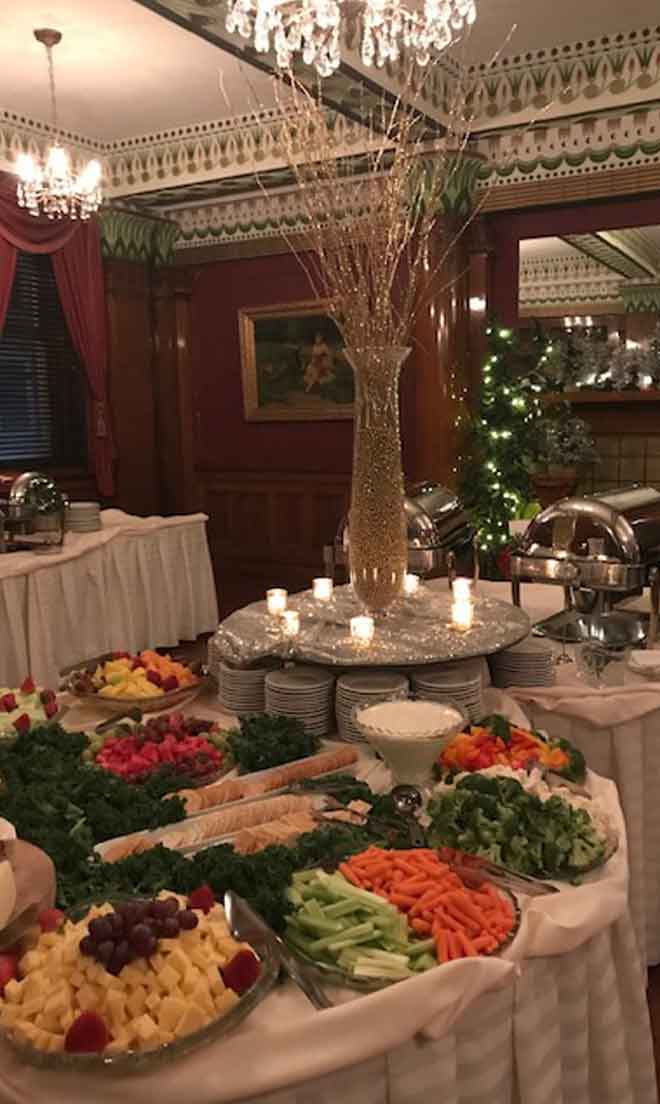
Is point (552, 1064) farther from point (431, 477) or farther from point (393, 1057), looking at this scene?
point (431, 477)

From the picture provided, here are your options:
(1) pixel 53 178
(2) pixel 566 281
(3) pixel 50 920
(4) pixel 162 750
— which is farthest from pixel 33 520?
(2) pixel 566 281

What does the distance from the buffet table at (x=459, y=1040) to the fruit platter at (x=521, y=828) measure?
4cm

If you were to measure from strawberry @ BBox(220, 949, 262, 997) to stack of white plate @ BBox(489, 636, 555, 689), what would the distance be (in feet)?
3.98

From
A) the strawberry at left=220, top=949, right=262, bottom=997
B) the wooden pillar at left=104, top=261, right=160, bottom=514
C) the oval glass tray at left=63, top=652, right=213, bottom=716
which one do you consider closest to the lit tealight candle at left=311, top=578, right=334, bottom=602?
the oval glass tray at left=63, top=652, right=213, bottom=716

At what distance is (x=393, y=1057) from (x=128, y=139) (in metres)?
5.91

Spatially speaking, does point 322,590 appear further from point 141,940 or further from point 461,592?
point 141,940

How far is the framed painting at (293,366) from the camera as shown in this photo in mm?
6820

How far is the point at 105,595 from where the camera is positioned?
4602mm

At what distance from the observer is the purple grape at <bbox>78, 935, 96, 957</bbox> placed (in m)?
1.02

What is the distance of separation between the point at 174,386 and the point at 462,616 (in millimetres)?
5594

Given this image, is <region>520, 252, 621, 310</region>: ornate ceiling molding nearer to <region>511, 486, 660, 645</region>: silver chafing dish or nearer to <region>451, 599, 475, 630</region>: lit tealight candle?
<region>511, 486, 660, 645</region>: silver chafing dish

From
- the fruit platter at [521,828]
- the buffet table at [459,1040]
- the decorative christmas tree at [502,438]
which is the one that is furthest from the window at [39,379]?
the buffet table at [459,1040]

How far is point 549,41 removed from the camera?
4609mm

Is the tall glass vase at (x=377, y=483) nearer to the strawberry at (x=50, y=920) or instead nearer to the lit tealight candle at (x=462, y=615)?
the lit tealight candle at (x=462, y=615)
